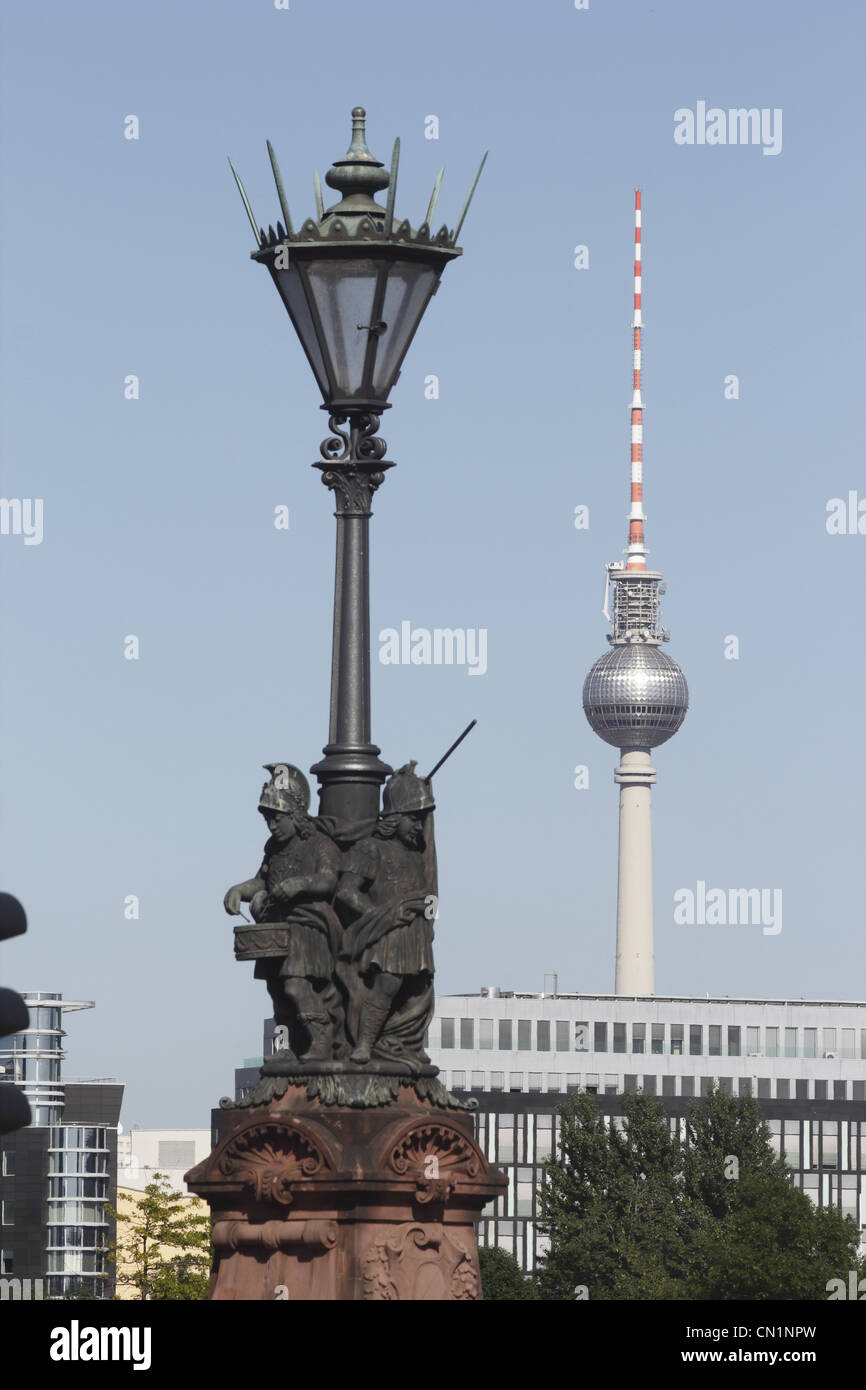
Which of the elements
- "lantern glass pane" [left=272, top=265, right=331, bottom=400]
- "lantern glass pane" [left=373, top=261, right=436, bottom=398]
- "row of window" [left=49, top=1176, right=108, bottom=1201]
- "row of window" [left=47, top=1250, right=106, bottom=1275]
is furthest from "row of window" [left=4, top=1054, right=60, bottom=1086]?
→ "lantern glass pane" [left=373, top=261, right=436, bottom=398]

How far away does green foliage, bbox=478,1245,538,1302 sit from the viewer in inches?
5290

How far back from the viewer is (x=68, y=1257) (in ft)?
558

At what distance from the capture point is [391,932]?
1927 centimetres

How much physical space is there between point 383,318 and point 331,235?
1.83 ft

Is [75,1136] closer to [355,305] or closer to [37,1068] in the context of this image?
[37,1068]

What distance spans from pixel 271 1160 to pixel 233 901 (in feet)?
4.64

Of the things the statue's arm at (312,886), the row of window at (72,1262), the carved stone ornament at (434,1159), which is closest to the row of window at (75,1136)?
the row of window at (72,1262)

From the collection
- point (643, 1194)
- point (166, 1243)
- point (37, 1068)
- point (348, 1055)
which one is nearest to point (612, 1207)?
point (643, 1194)

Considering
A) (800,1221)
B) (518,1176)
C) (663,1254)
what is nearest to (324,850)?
(800,1221)

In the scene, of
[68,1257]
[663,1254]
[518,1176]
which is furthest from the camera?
[518,1176]

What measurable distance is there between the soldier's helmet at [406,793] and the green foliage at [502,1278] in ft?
363

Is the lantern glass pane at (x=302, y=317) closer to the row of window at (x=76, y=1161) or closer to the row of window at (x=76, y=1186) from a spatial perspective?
the row of window at (x=76, y=1161)
